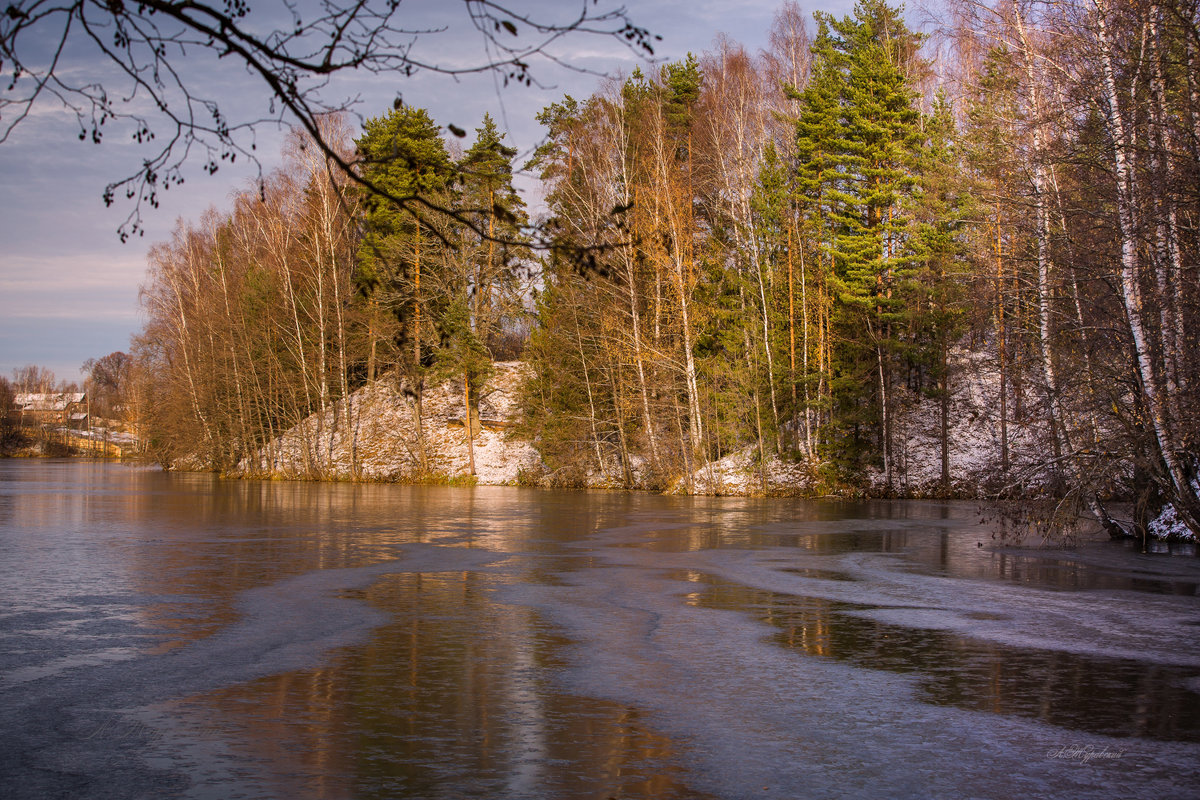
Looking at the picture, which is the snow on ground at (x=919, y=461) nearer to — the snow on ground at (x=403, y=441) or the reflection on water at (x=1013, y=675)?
the snow on ground at (x=403, y=441)

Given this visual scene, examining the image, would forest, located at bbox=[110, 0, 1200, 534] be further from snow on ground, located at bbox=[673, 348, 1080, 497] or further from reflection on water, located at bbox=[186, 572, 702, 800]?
reflection on water, located at bbox=[186, 572, 702, 800]

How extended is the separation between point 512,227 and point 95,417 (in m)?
151

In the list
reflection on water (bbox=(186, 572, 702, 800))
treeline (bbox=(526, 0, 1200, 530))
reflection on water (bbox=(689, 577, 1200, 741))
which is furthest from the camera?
treeline (bbox=(526, 0, 1200, 530))

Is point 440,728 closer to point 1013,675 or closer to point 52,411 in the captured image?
point 1013,675

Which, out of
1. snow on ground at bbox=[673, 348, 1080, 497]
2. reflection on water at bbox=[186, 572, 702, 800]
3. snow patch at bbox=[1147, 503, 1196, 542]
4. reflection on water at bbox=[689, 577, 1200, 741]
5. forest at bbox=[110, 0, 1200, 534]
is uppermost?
forest at bbox=[110, 0, 1200, 534]

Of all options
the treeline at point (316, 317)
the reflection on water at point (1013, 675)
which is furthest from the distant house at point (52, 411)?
the reflection on water at point (1013, 675)

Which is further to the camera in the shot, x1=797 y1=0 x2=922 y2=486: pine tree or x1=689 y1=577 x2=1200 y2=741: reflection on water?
x1=797 y1=0 x2=922 y2=486: pine tree

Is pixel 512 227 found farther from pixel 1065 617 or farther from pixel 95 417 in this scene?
pixel 95 417

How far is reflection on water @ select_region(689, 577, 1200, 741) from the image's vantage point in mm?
7004

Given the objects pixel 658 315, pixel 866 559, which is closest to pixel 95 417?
pixel 658 315

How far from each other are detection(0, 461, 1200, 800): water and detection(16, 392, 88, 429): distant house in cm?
13870

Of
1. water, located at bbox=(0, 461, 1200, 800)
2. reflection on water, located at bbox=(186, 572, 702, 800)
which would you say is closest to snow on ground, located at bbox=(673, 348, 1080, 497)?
water, located at bbox=(0, 461, 1200, 800)

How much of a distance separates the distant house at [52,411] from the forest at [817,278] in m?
91.2

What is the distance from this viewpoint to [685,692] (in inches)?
298
